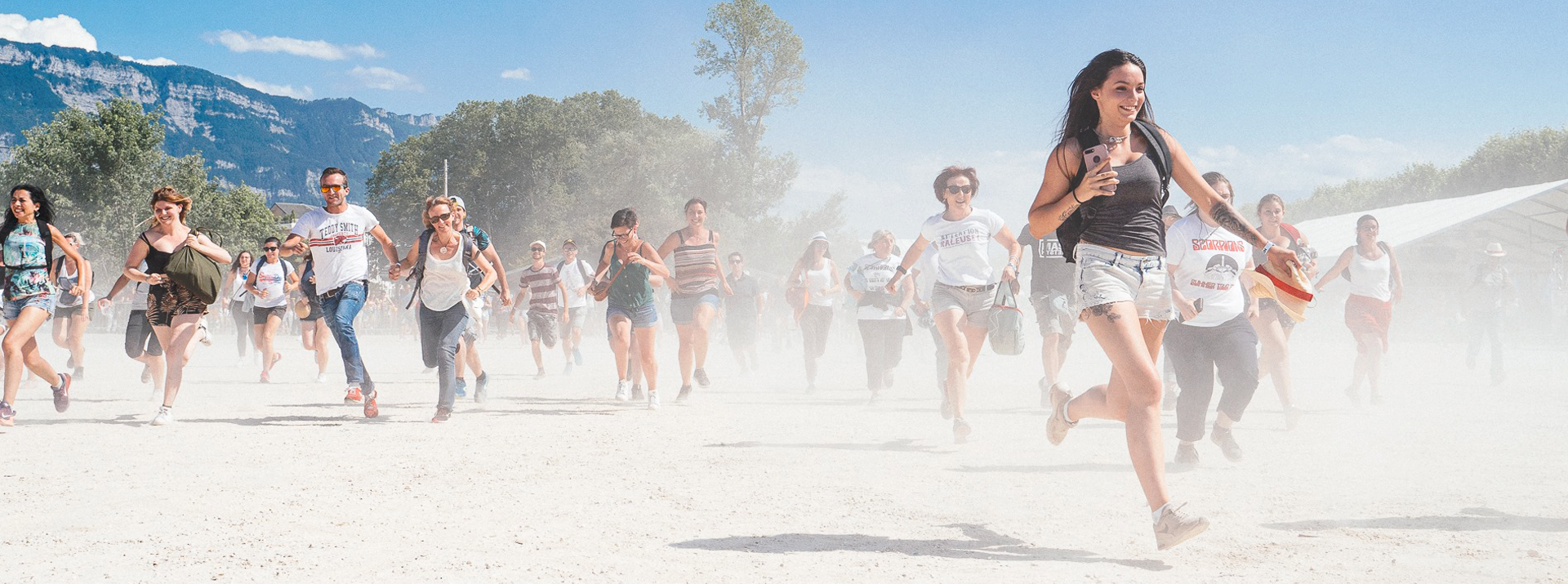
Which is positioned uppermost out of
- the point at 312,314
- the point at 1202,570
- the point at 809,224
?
the point at 809,224

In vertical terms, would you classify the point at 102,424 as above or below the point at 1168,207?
A: below

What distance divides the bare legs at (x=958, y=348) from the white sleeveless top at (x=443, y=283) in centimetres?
361

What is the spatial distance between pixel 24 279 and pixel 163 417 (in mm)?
1447

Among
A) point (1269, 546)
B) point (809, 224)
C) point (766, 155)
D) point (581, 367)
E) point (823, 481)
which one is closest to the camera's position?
point (1269, 546)

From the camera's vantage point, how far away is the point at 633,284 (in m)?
8.89

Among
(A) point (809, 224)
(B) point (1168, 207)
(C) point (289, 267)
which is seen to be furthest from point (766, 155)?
(B) point (1168, 207)

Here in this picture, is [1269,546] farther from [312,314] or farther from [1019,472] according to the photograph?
[312,314]

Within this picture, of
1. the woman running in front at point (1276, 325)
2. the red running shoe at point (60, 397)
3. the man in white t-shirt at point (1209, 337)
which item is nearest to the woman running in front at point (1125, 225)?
the man in white t-shirt at point (1209, 337)

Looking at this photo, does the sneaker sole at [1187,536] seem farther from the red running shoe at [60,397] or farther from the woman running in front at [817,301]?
the woman running in front at [817,301]

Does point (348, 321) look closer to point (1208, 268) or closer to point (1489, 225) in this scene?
point (1208, 268)

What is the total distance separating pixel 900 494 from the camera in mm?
4848

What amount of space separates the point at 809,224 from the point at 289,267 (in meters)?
42.2

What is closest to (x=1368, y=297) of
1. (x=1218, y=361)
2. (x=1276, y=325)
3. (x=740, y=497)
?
(x=1276, y=325)

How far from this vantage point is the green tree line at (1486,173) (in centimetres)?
5400
